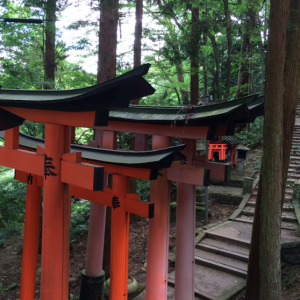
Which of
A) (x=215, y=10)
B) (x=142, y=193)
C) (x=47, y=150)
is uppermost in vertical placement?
(x=215, y=10)

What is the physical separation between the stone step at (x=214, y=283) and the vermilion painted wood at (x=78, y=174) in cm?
508

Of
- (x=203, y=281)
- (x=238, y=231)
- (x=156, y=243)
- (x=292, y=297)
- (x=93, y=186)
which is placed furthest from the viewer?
(x=238, y=231)

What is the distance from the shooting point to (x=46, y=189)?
3.62 m

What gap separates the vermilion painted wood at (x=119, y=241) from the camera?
4145 mm

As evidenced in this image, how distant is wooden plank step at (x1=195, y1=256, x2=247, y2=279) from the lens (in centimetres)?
751

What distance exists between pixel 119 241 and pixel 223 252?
5372 mm

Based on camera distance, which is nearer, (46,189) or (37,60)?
(46,189)

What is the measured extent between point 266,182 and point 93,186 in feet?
8.40

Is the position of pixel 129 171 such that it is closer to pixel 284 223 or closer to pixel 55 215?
pixel 55 215

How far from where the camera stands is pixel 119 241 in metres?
4.17

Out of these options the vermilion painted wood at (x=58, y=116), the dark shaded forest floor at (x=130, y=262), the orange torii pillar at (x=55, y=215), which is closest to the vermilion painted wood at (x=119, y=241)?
the orange torii pillar at (x=55, y=215)

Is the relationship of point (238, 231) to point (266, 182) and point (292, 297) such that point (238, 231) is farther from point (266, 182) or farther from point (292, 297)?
point (266, 182)

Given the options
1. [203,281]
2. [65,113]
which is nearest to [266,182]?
[65,113]

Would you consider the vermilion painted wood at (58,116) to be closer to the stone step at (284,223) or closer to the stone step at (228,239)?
the stone step at (228,239)
